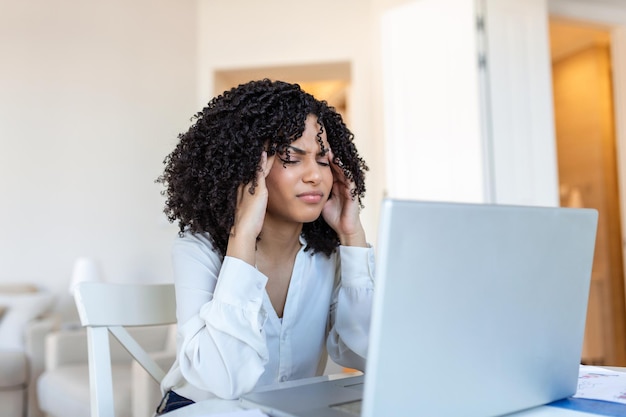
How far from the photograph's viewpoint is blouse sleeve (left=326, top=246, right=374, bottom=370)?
3.63 ft

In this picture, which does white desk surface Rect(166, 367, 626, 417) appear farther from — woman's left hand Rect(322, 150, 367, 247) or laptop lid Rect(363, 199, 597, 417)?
woman's left hand Rect(322, 150, 367, 247)

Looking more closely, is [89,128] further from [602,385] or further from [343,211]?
[602,385]

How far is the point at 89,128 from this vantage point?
162 inches

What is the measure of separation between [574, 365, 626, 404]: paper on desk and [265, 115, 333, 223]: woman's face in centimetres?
51

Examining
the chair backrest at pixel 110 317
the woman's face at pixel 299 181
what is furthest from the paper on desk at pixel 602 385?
the chair backrest at pixel 110 317

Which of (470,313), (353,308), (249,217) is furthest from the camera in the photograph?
(353,308)

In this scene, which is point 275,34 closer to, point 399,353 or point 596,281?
point 596,281

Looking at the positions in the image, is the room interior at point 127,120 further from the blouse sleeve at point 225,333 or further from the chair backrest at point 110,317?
the blouse sleeve at point 225,333

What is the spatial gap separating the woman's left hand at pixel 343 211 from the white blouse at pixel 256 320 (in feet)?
0.10

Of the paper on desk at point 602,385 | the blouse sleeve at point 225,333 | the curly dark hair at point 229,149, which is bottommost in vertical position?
the paper on desk at point 602,385

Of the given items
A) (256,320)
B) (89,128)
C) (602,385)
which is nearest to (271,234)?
(256,320)

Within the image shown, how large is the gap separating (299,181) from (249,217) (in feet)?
0.40

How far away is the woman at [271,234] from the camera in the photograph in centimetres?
100

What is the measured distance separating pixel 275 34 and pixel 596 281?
9.75 ft
